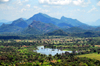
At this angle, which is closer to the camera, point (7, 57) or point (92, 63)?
point (92, 63)

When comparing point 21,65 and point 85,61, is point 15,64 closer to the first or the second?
point 21,65

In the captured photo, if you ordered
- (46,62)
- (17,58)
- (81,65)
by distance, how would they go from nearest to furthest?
1. (81,65)
2. (46,62)
3. (17,58)

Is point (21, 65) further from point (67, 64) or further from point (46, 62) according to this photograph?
point (67, 64)

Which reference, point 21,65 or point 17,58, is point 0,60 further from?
point 21,65

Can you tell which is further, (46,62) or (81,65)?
(46,62)

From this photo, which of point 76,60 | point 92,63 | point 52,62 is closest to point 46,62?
point 52,62

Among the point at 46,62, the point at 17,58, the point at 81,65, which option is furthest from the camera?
the point at 17,58

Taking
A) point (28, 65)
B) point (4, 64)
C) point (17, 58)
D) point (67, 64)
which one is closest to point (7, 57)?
point (17, 58)
